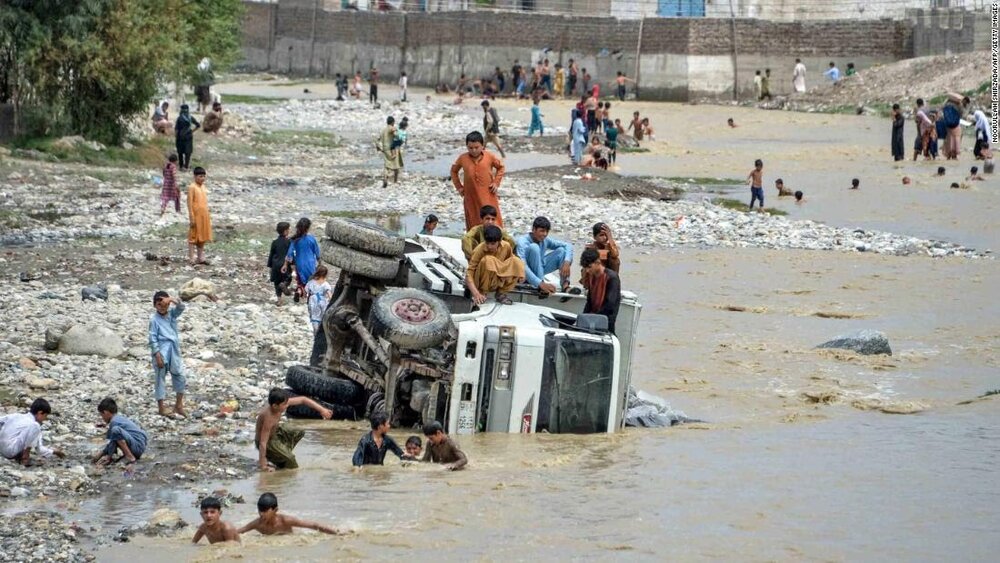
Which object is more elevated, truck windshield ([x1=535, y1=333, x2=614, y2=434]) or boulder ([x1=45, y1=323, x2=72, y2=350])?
truck windshield ([x1=535, y1=333, x2=614, y2=434])

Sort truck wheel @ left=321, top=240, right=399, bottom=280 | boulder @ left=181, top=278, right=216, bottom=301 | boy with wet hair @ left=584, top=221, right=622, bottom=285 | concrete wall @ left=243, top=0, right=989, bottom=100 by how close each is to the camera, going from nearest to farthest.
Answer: truck wheel @ left=321, top=240, right=399, bottom=280
boy with wet hair @ left=584, top=221, right=622, bottom=285
boulder @ left=181, top=278, right=216, bottom=301
concrete wall @ left=243, top=0, right=989, bottom=100

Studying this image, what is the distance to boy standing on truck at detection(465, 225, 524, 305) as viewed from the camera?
12922 mm

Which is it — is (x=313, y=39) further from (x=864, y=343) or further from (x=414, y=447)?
(x=414, y=447)

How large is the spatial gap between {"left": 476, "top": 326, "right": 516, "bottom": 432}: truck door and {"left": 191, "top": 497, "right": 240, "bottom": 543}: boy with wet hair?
2.59 m

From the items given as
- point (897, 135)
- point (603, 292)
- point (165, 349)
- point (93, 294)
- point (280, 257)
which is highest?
point (897, 135)

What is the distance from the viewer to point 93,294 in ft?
58.8

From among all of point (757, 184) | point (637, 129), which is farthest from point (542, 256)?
point (637, 129)

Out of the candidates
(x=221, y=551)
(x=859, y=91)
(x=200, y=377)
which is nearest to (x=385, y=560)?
(x=221, y=551)

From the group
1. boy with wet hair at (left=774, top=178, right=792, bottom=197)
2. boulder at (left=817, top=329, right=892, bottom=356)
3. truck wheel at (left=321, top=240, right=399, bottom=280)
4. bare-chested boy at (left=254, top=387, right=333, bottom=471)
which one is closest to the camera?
bare-chested boy at (left=254, top=387, right=333, bottom=471)

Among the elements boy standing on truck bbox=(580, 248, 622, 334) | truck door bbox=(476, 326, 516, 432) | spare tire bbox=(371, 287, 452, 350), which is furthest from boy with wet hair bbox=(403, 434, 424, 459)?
boy standing on truck bbox=(580, 248, 622, 334)

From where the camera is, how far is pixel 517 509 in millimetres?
11180

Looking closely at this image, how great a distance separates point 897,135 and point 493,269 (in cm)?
2547

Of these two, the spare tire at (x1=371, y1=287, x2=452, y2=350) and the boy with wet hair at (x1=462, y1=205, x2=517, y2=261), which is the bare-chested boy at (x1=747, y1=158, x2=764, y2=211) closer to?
the boy with wet hair at (x1=462, y1=205, x2=517, y2=261)

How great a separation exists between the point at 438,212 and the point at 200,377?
1361 cm
